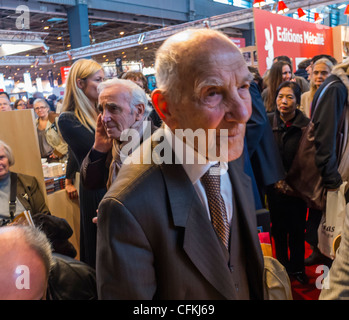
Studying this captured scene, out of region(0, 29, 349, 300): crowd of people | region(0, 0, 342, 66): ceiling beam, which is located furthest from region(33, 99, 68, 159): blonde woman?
region(0, 0, 342, 66): ceiling beam

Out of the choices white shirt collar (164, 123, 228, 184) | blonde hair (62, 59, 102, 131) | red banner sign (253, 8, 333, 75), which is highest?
red banner sign (253, 8, 333, 75)

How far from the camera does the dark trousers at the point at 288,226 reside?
8.25 ft

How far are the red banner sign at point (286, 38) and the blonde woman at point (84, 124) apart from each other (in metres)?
3.43

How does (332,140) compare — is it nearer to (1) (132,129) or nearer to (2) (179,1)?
(1) (132,129)

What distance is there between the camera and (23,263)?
102 centimetres

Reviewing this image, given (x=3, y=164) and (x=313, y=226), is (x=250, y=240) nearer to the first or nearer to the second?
(x=313, y=226)

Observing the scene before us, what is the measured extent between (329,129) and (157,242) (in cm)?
171

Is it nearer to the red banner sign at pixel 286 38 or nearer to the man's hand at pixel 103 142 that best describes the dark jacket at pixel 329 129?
the man's hand at pixel 103 142

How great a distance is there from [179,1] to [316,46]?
11.2 metres

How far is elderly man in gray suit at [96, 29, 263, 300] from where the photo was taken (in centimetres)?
76

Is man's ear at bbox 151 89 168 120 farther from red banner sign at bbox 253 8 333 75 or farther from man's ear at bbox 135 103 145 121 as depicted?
red banner sign at bbox 253 8 333 75

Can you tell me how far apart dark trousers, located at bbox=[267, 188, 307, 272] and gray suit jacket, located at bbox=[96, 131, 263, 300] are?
178 centimetres

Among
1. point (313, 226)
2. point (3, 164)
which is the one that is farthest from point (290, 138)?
point (3, 164)

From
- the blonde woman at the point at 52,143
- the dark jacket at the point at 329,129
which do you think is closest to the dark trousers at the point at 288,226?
Answer: the dark jacket at the point at 329,129
